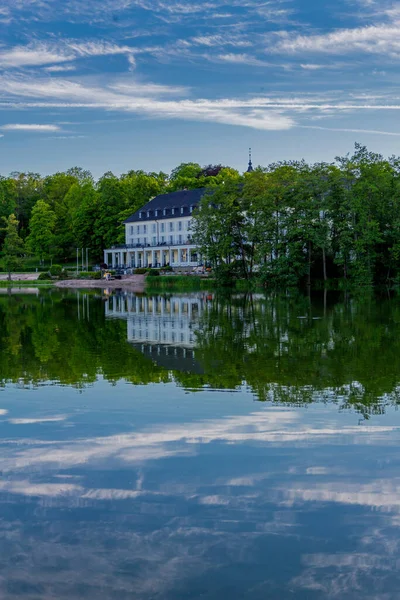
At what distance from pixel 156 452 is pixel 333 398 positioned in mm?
3787

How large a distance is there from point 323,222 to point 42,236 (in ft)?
187

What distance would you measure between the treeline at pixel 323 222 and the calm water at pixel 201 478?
138 ft

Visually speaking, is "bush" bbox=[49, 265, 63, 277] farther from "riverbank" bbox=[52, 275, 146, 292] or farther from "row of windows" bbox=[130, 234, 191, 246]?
"row of windows" bbox=[130, 234, 191, 246]

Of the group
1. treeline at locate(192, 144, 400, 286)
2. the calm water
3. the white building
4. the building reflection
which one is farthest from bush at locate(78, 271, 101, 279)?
the calm water

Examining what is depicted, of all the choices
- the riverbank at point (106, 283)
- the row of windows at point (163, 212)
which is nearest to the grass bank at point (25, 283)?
the riverbank at point (106, 283)

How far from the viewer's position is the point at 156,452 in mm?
7781

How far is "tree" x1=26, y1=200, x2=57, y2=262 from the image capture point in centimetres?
10262

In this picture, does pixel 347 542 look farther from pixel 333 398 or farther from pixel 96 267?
pixel 96 267

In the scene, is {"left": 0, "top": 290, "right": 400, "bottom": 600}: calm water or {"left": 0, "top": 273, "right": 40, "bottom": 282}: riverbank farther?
{"left": 0, "top": 273, "right": 40, "bottom": 282}: riverbank

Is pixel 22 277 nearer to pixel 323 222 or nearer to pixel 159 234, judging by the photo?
pixel 159 234

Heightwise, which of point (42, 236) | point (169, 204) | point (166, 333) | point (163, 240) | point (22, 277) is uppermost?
point (169, 204)

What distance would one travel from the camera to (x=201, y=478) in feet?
A: 22.5

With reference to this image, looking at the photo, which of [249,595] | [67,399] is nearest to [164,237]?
[67,399]

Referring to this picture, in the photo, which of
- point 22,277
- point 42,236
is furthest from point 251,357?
point 42,236
